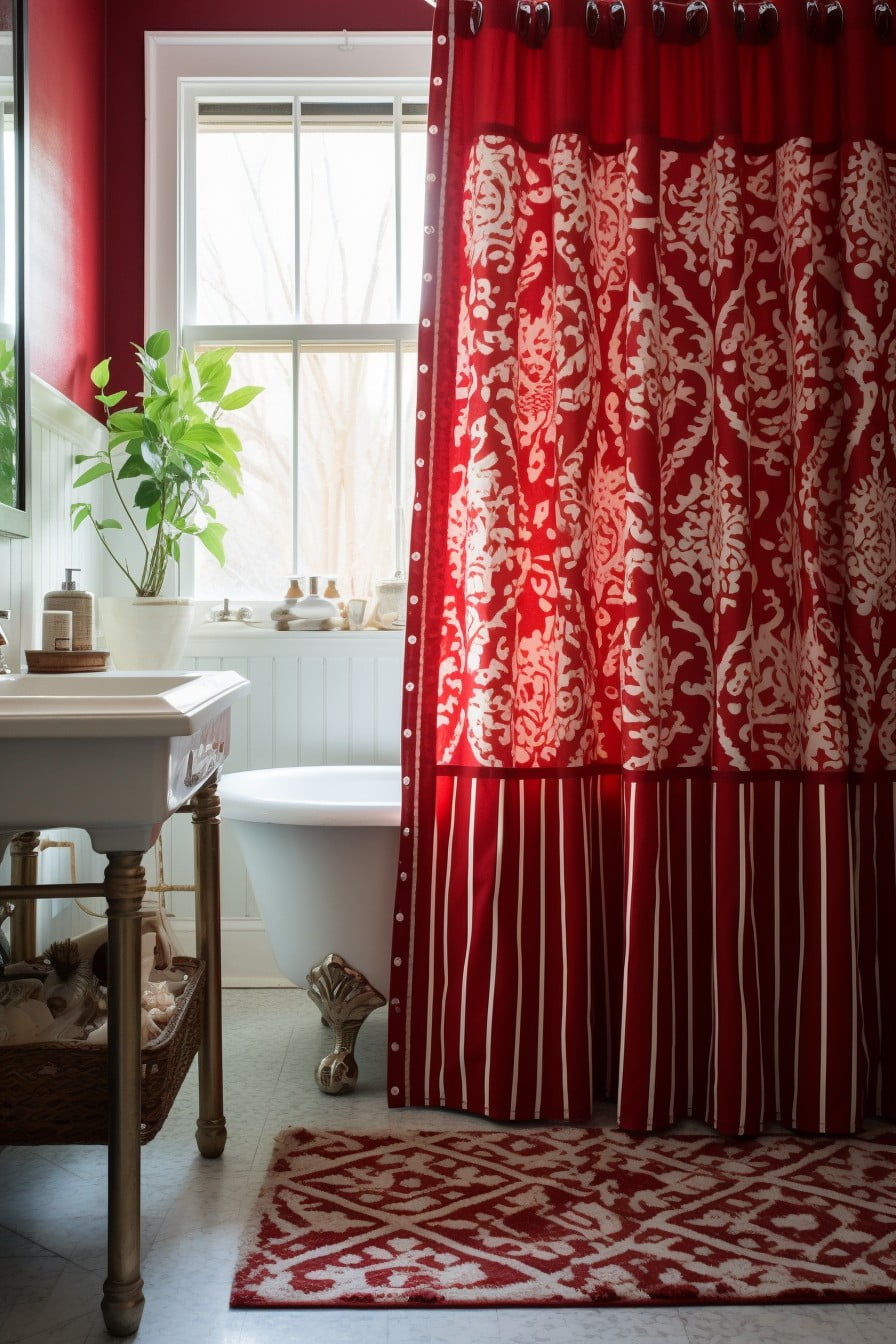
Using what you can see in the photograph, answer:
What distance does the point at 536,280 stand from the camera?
2.19 metres

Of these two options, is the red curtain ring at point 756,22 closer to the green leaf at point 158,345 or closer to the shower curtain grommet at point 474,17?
the shower curtain grommet at point 474,17

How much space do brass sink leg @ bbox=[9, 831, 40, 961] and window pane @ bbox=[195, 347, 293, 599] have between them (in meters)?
1.21

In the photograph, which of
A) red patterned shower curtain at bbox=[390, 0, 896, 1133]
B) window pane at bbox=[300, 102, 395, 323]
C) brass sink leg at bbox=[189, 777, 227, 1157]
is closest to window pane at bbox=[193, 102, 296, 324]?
window pane at bbox=[300, 102, 395, 323]

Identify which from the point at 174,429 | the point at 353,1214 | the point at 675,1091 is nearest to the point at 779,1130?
the point at 675,1091

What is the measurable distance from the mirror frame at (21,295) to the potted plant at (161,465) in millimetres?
521

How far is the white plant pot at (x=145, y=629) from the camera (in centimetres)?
280

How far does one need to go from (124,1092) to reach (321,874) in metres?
0.89

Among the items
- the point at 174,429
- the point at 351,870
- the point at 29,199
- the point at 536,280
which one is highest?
the point at 29,199

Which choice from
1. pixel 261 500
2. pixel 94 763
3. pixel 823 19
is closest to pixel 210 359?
pixel 261 500

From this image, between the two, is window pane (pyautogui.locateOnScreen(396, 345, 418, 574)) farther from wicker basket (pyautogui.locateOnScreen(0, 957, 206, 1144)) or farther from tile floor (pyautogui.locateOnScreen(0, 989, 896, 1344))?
wicker basket (pyautogui.locateOnScreen(0, 957, 206, 1144))

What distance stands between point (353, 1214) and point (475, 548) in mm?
1167

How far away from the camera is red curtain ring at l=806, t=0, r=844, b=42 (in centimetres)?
217

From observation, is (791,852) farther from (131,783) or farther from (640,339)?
(131,783)

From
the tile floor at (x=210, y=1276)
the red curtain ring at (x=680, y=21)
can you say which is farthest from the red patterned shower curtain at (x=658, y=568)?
the tile floor at (x=210, y=1276)
